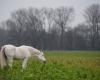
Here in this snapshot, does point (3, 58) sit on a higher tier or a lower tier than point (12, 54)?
lower

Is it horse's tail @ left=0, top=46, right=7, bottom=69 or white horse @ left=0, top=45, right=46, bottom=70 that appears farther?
white horse @ left=0, top=45, right=46, bottom=70

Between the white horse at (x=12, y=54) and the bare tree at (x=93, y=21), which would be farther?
the bare tree at (x=93, y=21)

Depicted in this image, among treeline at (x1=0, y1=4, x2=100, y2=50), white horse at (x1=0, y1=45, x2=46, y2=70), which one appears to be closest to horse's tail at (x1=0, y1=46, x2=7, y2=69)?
white horse at (x1=0, y1=45, x2=46, y2=70)

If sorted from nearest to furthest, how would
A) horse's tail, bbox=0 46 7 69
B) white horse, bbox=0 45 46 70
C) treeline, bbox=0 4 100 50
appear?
horse's tail, bbox=0 46 7 69 < white horse, bbox=0 45 46 70 < treeline, bbox=0 4 100 50

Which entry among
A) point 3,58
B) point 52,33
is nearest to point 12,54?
point 3,58

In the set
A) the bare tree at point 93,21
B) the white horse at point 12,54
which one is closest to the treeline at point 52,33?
the bare tree at point 93,21

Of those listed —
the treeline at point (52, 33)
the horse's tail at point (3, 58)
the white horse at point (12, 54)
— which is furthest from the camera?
the treeline at point (52, 33)

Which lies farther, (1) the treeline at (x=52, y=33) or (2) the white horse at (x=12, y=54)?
(1) the treeline at (x=52, y=33)

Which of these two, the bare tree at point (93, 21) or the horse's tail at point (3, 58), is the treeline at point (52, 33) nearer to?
the bare tree at point (93, 21)

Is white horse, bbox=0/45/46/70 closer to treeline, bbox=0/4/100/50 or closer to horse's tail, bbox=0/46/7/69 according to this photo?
horse's tail, bbox=0/46/7/69

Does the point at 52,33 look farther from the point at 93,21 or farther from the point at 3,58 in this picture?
the point at 3,58

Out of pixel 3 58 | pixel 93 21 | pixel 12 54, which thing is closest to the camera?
pixel 3 58

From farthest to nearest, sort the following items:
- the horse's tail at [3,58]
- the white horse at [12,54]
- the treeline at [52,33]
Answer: the treeline at [52,33]
the white horse at [12,54]
the horse's tail at [3,58]

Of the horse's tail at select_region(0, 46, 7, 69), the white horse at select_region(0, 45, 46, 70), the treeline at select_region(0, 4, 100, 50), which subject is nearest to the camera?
the horse's tail at select_region(0, 46, 7, 69)
